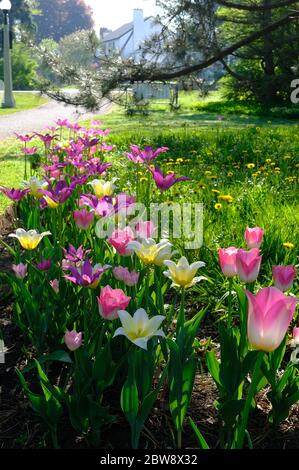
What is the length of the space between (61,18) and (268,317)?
77535 mm

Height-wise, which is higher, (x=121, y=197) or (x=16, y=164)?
(x=121, y=197)

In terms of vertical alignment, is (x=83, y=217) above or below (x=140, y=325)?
above

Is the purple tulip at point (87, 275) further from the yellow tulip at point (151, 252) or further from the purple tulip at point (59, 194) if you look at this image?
the purple tulip at point (59, 194)

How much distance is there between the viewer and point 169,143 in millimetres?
8367

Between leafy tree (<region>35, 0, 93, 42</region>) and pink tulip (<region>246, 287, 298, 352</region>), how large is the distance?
235ft

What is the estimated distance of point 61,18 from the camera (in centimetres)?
7244

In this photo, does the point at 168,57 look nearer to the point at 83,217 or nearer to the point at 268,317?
the point at 83,217

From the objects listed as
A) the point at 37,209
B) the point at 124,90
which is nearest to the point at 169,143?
the point at 124,90

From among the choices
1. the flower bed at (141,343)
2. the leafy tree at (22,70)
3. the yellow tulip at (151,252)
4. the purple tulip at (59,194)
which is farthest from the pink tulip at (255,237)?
the leafy tree at (22,70)

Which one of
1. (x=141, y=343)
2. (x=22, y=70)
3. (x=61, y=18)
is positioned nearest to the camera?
(x=141, y=343)

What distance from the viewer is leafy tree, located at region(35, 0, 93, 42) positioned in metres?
70.7

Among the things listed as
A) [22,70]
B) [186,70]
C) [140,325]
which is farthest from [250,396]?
[22,70]
